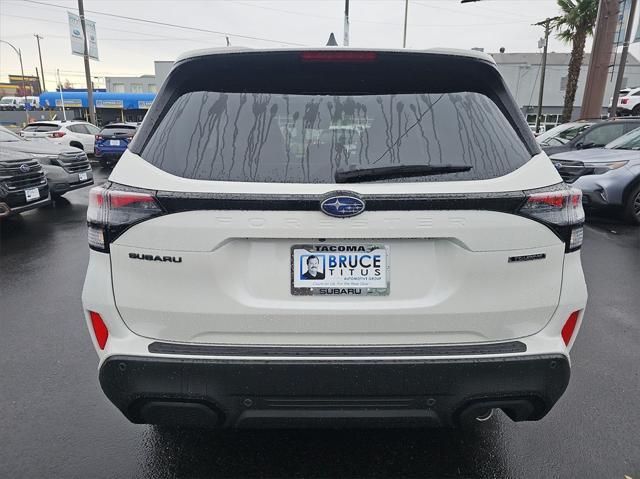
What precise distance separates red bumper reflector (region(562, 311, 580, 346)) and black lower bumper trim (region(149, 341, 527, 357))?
0.79 ft

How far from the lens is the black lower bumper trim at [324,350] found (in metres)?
1.79

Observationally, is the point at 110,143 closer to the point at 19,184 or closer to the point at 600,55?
the point at 19,184

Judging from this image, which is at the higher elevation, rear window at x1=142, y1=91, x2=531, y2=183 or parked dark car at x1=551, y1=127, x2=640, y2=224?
rear window at x1=142, y1=91, x2=531, y2=183

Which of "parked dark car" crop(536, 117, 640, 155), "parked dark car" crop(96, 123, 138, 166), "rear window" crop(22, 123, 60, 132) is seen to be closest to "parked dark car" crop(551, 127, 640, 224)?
"parked dark car" crop(536, 117, 640, 155)

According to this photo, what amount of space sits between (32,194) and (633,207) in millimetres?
9459

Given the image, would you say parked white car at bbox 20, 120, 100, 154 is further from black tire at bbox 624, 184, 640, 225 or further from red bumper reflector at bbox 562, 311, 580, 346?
red bumper reflector at bbox 562, 311, 580, 346

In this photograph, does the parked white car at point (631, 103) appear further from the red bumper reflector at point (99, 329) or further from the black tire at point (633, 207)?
the red bumper reflector at point (99, 329)

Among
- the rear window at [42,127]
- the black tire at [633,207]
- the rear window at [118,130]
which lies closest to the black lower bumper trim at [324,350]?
the black tire at [633,207]

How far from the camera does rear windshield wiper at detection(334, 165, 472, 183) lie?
1.79 metres

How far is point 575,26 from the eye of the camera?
24516 millimetres

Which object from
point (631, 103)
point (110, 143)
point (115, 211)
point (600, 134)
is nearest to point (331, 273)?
point (115, 211)

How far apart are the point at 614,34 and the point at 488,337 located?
2073 cm

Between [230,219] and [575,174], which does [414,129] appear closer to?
[230,219]

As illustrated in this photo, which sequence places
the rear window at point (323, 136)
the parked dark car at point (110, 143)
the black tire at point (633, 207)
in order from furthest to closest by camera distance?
the parked dark car at point (110, 143) → the black tire at point (633, 207) → the rear window at point (323, 136)
